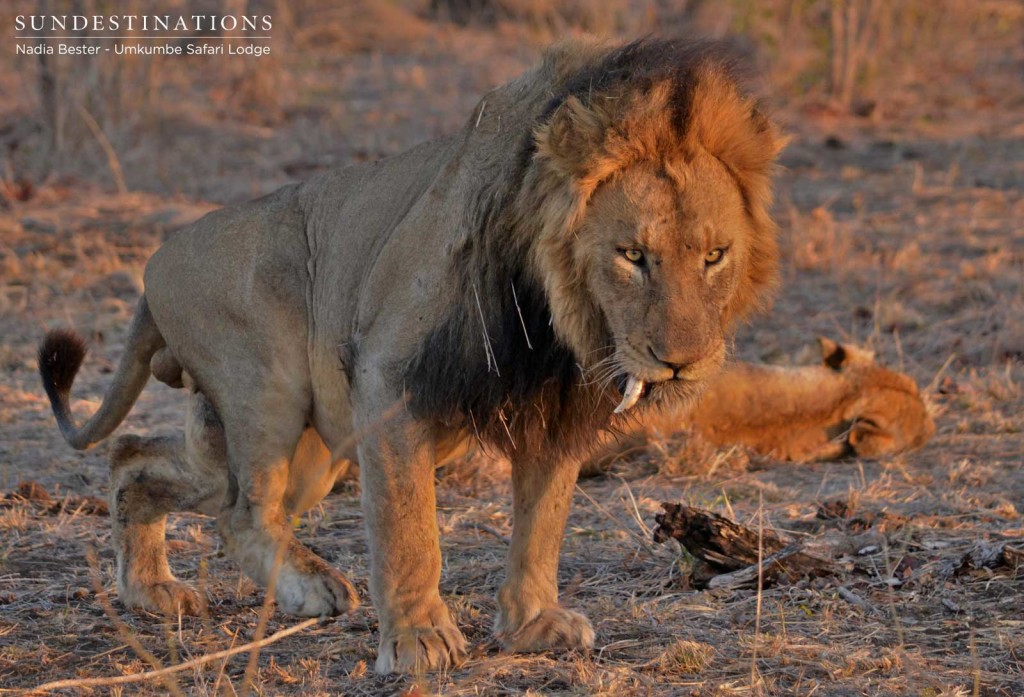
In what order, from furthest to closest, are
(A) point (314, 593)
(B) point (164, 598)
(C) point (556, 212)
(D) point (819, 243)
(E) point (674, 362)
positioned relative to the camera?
1. (D) point (819, 243)
2. (B) point (164, 598)
3. (A) point (314, 593)
4. (C) point (556, 212)
5. (E) point (674, 362)

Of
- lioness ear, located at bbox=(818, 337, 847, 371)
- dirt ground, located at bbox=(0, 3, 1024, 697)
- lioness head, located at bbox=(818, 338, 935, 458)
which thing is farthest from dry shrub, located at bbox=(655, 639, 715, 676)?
lioness ear, located at bbox=(818, 337, 847, 371)

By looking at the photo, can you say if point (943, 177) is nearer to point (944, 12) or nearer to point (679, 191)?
point (944, 12)

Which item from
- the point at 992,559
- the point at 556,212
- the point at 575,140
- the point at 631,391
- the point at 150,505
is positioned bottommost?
the point at 992,559

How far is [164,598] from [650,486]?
182 centimetres

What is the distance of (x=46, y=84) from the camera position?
9492 mm

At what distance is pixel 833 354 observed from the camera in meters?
5.25

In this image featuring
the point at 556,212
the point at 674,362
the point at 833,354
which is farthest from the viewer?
the point at 833,354

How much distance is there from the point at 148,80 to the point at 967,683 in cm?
846

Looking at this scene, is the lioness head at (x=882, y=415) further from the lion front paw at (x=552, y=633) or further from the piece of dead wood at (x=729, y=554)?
the lion front paw at (x=552, y=633)

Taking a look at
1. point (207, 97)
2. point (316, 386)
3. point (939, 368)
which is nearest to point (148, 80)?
point (207, 97)

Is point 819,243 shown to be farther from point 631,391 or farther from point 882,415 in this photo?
point 631,391

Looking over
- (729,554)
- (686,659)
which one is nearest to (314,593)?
(686,659)

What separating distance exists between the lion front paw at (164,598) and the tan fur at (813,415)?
1906 millimetres

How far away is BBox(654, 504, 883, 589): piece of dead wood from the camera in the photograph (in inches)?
145
